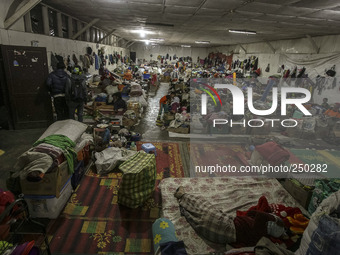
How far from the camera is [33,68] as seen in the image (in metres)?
6.10

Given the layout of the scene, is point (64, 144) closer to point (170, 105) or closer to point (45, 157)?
point (45, 157)

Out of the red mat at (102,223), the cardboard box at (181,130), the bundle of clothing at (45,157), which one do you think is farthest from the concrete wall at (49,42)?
the cardboard box at (181,130)

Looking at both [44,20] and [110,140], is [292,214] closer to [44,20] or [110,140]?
[110,140]

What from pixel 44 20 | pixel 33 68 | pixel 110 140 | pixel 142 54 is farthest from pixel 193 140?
pixel 142 54

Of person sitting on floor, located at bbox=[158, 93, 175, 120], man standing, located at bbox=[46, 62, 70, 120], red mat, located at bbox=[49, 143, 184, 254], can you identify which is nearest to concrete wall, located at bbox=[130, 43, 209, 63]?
person sitting on floor, located at bbox=[158, 93, 175, 120]

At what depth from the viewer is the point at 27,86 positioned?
20.1 feet

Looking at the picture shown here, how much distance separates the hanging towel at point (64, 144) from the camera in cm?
343

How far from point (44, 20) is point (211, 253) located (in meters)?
8.17

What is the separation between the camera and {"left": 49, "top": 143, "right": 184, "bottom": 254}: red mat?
281 centimetres

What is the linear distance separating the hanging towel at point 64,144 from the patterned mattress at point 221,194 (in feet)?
5.16

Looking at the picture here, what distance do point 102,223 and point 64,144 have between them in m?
1.39

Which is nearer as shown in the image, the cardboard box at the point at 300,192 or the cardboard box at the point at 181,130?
the cardboard box at the point at 300,192

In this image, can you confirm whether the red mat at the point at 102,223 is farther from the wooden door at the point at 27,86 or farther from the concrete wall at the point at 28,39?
the concrete wall at the point at 28,39

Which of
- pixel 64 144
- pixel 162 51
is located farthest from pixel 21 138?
pixel 162 51
